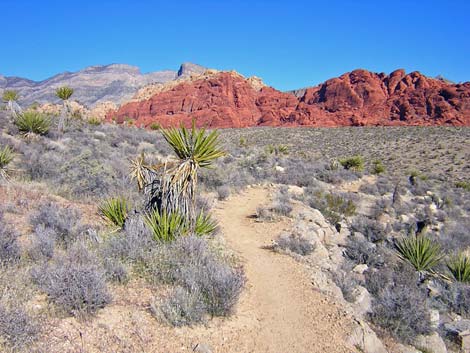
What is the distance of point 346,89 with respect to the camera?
80625mm

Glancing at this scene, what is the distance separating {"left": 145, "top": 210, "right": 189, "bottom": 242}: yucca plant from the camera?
6383 millimetres

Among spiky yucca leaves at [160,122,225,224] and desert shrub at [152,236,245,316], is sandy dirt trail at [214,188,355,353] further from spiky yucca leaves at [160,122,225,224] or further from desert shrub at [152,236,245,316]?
spiky yucca leaves at [160,122,225,224]

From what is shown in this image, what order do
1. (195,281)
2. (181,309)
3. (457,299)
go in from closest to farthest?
(181,309), (195,281), (457,299)

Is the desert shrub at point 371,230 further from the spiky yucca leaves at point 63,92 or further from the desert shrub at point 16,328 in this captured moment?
the spiky yucca leaves at point 63,92

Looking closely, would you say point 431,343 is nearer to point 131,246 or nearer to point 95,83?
point 131,246

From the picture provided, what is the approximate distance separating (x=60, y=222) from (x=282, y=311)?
166 inches

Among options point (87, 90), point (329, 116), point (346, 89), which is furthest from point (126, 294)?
point (87, 90)

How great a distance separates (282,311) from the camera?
5.30 meters

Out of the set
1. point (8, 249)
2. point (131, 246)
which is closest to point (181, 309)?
point (131, 246)

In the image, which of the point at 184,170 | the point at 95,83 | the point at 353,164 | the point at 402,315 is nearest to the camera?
the point at 402,315

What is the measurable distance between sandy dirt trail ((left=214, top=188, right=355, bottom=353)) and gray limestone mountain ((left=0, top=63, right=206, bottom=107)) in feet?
342

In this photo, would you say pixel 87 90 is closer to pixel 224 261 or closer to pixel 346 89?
pixel 346 89

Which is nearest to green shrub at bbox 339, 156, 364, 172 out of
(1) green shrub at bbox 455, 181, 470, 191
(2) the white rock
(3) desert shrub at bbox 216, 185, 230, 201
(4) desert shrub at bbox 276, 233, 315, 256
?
(1) green shrub at bbox 455, 181, 470, 191

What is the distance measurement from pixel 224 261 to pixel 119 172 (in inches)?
269
